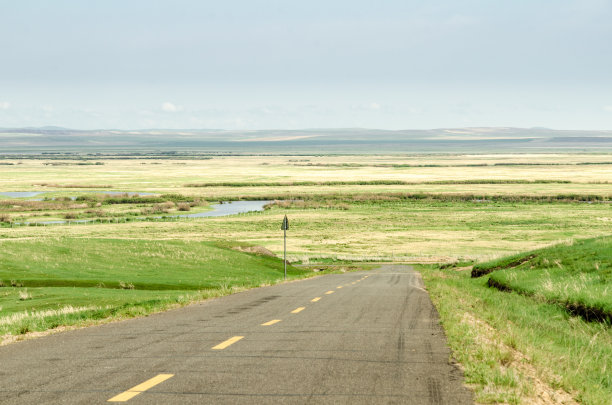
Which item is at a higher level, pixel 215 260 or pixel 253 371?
pixel 253 371

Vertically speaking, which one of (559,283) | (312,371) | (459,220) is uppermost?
(312,371)

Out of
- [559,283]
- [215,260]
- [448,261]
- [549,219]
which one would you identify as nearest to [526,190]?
[549,219]

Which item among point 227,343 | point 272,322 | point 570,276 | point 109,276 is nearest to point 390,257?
point 109,276

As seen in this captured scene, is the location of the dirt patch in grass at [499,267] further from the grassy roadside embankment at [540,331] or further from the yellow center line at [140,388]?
the yellow center line at [140,388]

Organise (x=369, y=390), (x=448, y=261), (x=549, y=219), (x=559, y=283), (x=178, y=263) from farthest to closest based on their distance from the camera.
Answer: (x=549, y=219) < (x=448, y=261) < (x=178, y=263) < (x=559, y=283) < (x=369, y=390)

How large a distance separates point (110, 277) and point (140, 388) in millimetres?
23460

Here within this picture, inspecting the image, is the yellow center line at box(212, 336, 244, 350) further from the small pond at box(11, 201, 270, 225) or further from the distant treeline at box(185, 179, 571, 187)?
the distant treeline at box(185, 179, 571, 187)

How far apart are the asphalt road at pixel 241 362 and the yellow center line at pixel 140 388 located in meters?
0.01

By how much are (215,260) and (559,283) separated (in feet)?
Result: 76.5

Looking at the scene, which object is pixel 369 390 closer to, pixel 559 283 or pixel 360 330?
pixel 360 330

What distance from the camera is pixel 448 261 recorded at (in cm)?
5841

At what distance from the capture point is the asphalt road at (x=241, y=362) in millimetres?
7941

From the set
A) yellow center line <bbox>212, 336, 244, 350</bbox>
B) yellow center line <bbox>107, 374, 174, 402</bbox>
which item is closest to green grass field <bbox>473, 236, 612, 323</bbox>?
yellow center line <bbox>212, 336, 244, 350</bbox>

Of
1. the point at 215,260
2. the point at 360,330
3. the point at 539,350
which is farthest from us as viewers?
the point at 215,260
